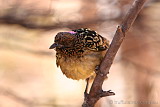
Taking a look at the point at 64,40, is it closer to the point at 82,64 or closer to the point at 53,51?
the point at 82,64

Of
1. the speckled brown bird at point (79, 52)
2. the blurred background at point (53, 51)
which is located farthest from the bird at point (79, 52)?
the blurred background at point (53, 51)

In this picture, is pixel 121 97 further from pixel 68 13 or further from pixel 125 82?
pixel 68 13

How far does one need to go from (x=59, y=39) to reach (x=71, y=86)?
4058mm

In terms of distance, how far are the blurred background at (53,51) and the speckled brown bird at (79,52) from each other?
148 centimetres

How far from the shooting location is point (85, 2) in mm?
5445

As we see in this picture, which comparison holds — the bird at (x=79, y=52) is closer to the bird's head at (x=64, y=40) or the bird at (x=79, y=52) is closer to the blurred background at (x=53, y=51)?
the bird's head at (x=64, y=40)

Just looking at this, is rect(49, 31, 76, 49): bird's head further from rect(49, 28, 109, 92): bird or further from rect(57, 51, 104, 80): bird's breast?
rect(57, 51, 104, 80): bird's breast

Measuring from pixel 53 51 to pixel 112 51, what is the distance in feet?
11.4

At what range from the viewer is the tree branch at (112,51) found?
2.37 m

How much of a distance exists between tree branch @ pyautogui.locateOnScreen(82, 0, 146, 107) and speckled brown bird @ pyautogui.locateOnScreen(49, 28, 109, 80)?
0.81 ft

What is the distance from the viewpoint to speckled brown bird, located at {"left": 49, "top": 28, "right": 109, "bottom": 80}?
307 centimetres

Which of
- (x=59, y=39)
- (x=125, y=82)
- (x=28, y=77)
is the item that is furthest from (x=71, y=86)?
(x=59, y=39)

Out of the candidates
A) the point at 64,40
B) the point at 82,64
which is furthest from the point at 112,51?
the point at 64,40

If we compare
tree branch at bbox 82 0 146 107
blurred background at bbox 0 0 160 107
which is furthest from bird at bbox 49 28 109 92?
blurred background at bbox 0 0 160 107
